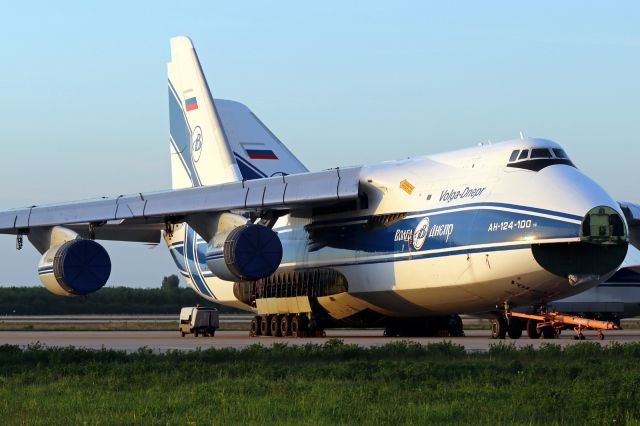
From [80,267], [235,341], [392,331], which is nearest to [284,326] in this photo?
[392,331]

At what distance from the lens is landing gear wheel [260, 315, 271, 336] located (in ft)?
133

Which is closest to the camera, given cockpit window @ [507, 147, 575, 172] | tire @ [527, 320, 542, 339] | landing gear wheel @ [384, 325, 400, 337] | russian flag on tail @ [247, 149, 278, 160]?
cockpit window @ [507, 147, 575, 172]

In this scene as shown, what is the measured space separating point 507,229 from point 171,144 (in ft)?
73.0

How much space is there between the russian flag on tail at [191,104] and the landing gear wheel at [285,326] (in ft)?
37.2

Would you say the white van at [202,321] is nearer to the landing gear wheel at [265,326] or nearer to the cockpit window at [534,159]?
the landing gear wheel at [265,326]

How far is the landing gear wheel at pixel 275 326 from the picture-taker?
3984cm

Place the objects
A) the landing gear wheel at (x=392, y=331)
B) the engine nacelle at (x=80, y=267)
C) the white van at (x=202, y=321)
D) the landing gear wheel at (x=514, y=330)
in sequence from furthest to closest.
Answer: the white van at (x=202, y=321) < the landing gear wheel at (x=392, y=331) < the engine nacelle at (x=80, y=267) < the landing gear wheel at (x=514, y=330)

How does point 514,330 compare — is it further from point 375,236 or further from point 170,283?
point 170,283

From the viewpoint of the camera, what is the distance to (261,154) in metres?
50.1

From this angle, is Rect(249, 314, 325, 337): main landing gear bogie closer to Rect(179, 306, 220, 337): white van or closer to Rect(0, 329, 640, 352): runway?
Rect(0, 329, 640, 352): runway

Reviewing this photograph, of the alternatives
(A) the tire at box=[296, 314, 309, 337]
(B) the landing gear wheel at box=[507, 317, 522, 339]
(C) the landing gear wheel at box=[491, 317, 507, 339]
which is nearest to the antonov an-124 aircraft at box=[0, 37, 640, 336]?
(A) the tire at box=[296, 314, 309, 337]

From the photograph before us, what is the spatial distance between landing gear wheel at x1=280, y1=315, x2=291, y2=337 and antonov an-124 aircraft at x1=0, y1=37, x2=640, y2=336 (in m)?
0.04

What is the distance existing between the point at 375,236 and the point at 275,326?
6341 millimetres

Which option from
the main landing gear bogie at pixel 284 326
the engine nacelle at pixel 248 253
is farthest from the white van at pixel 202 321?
the engine nacelle at pixel 248 253
